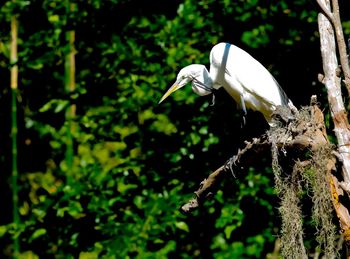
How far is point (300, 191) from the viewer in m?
2.34

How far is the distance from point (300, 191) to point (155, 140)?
1.24 m

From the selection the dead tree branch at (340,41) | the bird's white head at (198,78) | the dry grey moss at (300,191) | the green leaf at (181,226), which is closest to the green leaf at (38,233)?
the green leaf at (181,226)

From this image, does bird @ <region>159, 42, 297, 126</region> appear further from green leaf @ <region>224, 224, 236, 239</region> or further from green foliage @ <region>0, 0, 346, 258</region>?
green leaf @ <region>224, 224, 236, 239</region>

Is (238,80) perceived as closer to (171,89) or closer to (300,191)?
(171,89)

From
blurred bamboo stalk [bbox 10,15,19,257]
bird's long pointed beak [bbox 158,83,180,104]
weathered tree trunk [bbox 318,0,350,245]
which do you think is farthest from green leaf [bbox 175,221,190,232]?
weathered tree trunk [bbox 318,0,350,245]

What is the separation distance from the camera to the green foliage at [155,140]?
11.1 feet

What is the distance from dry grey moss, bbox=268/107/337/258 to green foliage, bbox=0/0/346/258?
1030 mm

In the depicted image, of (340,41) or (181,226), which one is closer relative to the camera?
(340,41)

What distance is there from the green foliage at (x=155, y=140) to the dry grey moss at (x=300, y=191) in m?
1.03

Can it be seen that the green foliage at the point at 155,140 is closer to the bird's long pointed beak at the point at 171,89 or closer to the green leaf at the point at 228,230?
the green leaf at the point at 228,230

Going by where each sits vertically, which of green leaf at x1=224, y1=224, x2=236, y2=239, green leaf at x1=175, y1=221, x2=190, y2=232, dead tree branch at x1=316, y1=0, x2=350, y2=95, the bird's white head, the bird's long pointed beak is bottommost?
green leaf at x1=224, y1=224, x2=236, y2=239

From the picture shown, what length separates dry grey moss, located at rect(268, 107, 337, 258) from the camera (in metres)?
2.14

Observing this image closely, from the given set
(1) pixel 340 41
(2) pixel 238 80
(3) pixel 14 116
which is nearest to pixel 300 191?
(1) pixel 340 41

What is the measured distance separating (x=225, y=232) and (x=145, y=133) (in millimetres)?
594
